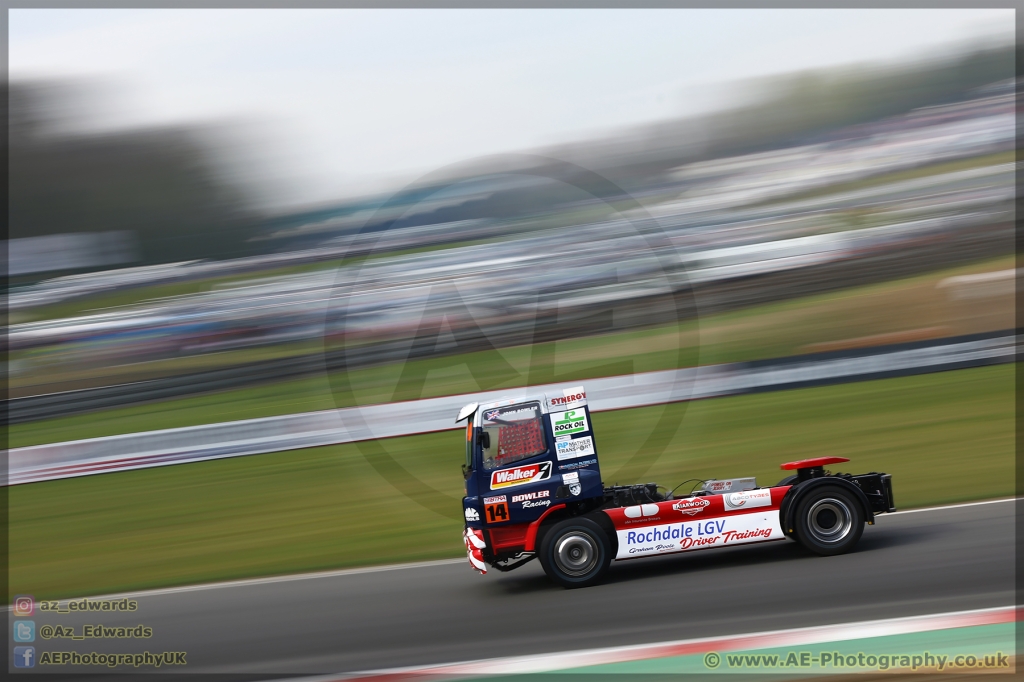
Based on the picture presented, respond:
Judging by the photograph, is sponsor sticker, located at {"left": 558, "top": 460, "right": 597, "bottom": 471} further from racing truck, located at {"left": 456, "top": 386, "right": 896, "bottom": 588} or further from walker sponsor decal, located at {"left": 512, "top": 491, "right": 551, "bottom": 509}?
walker sponsor decal, located at {"left": 512, "top": 491, "right": 551, "bottom": 509}

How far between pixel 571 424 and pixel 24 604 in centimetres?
640

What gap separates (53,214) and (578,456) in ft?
85.6

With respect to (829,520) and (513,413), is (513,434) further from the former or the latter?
(829,520)

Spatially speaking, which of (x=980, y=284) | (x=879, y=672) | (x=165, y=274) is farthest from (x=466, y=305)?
(x=879, y=672)

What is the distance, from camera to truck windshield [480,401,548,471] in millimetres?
7242

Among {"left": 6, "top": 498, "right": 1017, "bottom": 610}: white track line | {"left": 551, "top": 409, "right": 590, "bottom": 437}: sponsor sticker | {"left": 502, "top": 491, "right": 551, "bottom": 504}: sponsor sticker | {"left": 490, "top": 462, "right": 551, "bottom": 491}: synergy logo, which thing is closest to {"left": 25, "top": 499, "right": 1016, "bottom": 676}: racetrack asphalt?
{"left": 6, "top": 498, "right": 1017, "bottom": 610}: white track line

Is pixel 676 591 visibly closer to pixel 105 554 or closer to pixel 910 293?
pixel 105 554

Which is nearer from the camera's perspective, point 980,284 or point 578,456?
point 578,456

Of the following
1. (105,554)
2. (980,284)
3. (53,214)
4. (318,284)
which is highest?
(53,214)

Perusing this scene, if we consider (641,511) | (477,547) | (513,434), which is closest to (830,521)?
(641,511)

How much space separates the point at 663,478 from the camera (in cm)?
1170

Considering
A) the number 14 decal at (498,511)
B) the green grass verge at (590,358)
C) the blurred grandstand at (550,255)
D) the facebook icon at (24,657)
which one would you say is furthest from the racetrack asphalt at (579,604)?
the blurred grandstand at (550,255)

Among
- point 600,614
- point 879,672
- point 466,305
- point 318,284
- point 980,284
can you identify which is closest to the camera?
point 879,672

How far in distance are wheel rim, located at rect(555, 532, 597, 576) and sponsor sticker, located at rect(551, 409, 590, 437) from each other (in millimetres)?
884
